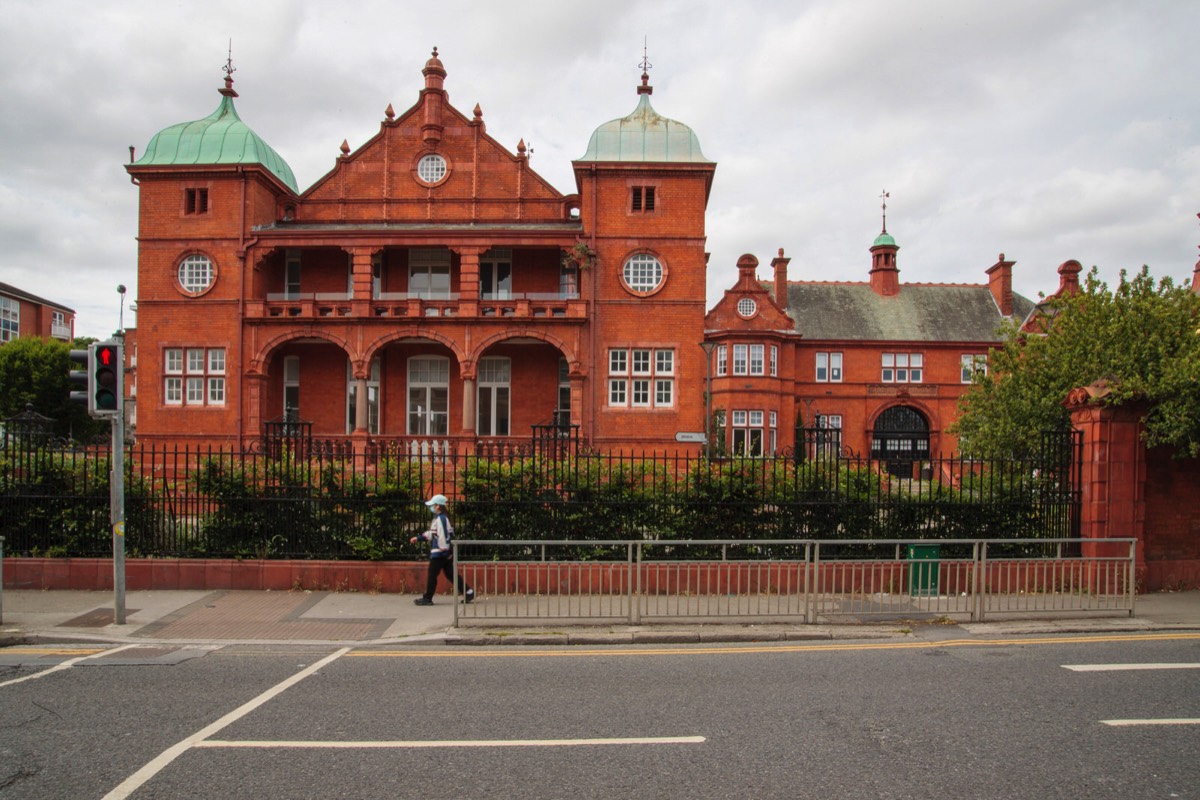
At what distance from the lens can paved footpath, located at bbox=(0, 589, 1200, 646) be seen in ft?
31.2

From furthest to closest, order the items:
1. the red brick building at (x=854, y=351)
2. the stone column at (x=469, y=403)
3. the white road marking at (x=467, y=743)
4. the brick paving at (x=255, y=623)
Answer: the red brick building at (x=854, y=351), the stone column at (x=469, y=403), the brick paving at (x=255, y=623), the white road marking at (x=467, y=743)

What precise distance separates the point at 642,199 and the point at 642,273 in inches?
103

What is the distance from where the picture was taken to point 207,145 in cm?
2825

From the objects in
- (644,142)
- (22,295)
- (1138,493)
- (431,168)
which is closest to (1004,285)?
(644,142)

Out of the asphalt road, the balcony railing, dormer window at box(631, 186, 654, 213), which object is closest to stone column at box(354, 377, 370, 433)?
the balcony railing

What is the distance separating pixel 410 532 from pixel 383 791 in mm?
7380

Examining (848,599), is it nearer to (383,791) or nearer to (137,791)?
(383,791)

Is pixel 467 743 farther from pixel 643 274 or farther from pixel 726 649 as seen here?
pixel 643 274

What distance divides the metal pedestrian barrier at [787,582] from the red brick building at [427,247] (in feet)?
50.3

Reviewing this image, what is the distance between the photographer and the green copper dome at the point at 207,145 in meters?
28.0

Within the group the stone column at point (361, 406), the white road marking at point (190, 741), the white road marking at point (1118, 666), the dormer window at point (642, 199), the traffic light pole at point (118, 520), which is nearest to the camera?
the white road marking at point (190, 741)

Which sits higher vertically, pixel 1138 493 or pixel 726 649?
pixel 1138 493

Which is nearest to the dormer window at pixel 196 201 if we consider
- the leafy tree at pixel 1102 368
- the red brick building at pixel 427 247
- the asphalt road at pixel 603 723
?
the red brick building at pixel 427 247

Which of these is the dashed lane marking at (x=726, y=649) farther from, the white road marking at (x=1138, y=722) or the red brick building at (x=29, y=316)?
the red brick building at (x=29, y=316)
